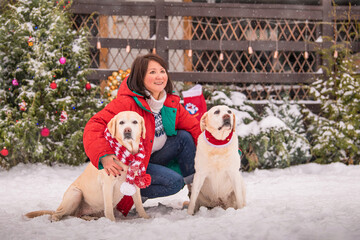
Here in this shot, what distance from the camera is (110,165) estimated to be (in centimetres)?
213

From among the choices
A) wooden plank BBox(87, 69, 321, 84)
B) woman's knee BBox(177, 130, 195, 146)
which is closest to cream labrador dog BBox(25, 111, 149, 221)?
woman's knee BBox(177, 130, 195, 146)

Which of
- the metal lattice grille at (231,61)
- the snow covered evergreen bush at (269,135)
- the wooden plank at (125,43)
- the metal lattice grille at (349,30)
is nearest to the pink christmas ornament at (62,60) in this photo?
the wooden plank at (125,43)

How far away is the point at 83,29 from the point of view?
4.95 m

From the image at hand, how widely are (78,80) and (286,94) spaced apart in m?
3.32

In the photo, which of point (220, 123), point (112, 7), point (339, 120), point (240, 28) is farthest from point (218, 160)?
point (240, 28)

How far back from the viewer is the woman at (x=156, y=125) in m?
2.40

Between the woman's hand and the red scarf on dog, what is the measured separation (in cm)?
5

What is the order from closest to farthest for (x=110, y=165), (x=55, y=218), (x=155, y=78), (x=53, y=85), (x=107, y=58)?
(x=110, y=165)
(x=55, y=218)
(x=155, y=78)
(x=53, y=85)
(x=107, y=58)

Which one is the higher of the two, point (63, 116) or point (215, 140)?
point (63, 116)

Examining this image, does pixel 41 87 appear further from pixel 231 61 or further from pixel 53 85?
pixel 231 61

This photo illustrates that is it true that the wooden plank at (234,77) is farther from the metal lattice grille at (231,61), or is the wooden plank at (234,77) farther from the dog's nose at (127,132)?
the dog's nose at (127,132)

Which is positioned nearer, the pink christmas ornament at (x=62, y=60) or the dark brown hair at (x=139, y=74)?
the dark brown hair at (x=139, y=74)

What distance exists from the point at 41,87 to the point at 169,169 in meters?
2.91

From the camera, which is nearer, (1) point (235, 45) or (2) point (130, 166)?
(2) point (130, 166)
